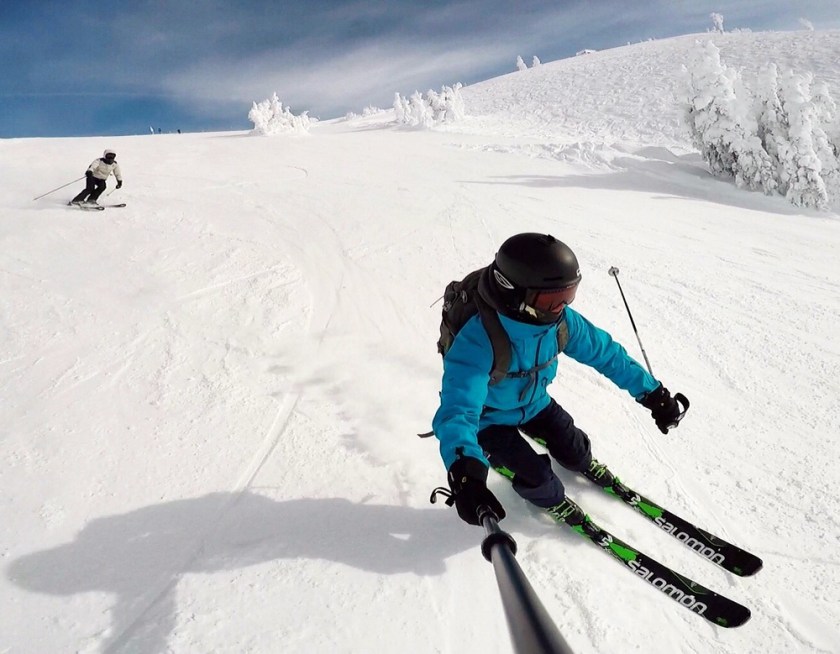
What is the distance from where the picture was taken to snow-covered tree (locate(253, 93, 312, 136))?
2430 cm

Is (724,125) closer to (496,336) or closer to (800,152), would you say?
(800,152)

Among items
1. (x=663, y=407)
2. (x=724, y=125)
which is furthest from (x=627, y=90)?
(x=663, y=407)

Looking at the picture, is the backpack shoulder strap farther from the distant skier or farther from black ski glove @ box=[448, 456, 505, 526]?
the distant skier

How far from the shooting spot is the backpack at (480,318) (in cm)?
264

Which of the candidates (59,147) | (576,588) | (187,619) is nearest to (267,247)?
(187,619)

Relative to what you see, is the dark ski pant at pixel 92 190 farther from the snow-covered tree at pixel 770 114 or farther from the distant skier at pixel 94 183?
the snow-covered tree at pixel 770 114

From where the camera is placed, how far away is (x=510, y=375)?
287cm

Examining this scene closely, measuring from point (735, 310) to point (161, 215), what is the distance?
9.76 meters

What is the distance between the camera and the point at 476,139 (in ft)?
73.8

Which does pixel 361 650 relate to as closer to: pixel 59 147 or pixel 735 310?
pixel 735 310

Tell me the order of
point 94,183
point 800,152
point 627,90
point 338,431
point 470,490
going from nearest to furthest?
point 470,490
point 338,431
point 94,183
point 800,152
point 627,90

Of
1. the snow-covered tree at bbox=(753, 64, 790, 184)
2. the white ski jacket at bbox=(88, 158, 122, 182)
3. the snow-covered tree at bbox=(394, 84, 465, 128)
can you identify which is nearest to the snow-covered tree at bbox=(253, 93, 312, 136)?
the snow-covered tree at bbox=(394, 84, 465, 128)

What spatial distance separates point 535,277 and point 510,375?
67cm

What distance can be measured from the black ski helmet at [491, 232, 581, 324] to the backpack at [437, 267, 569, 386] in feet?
0.40
